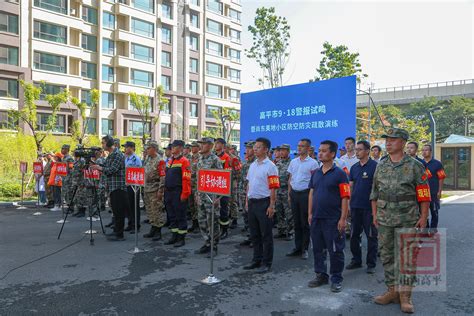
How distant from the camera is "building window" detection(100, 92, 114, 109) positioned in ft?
119

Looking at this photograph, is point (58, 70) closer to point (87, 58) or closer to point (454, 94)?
point (87, 58)

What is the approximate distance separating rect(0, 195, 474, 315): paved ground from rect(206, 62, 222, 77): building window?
42.9 metres

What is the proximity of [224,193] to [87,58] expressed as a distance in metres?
35.2

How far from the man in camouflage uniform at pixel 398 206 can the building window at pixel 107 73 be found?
36.5 meters

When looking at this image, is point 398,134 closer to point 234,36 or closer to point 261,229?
point 261,229

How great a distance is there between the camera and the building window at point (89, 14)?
1391 inches

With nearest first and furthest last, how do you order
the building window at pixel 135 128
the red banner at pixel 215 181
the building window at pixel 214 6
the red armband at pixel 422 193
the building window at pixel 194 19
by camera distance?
the red armband at pixel 422 193
the red banner at pixel 215 181
the building window at pixel 135 128
the building window at pixel 194 19
the building window at pixel 214 6

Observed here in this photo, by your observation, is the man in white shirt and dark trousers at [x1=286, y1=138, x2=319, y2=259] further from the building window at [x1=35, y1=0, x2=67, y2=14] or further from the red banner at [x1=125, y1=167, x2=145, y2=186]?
the building window at [x1=35, y1=0, x2=67, y2=14]

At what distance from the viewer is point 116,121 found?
121 feet

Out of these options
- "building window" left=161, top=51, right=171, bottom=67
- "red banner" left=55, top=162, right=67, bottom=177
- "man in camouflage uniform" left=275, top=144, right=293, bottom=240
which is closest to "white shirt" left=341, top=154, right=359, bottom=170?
"man in camouflage uniform" left=275, top=144, right=293, bottom=240

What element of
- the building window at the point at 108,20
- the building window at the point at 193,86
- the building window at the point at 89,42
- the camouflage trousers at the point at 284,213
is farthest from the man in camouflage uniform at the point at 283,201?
the building window at the point at 193,86

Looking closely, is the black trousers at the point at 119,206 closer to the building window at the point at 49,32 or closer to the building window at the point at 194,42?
the building window at the point at 49,32

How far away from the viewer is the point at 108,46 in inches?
1459

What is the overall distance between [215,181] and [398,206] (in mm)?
2287
